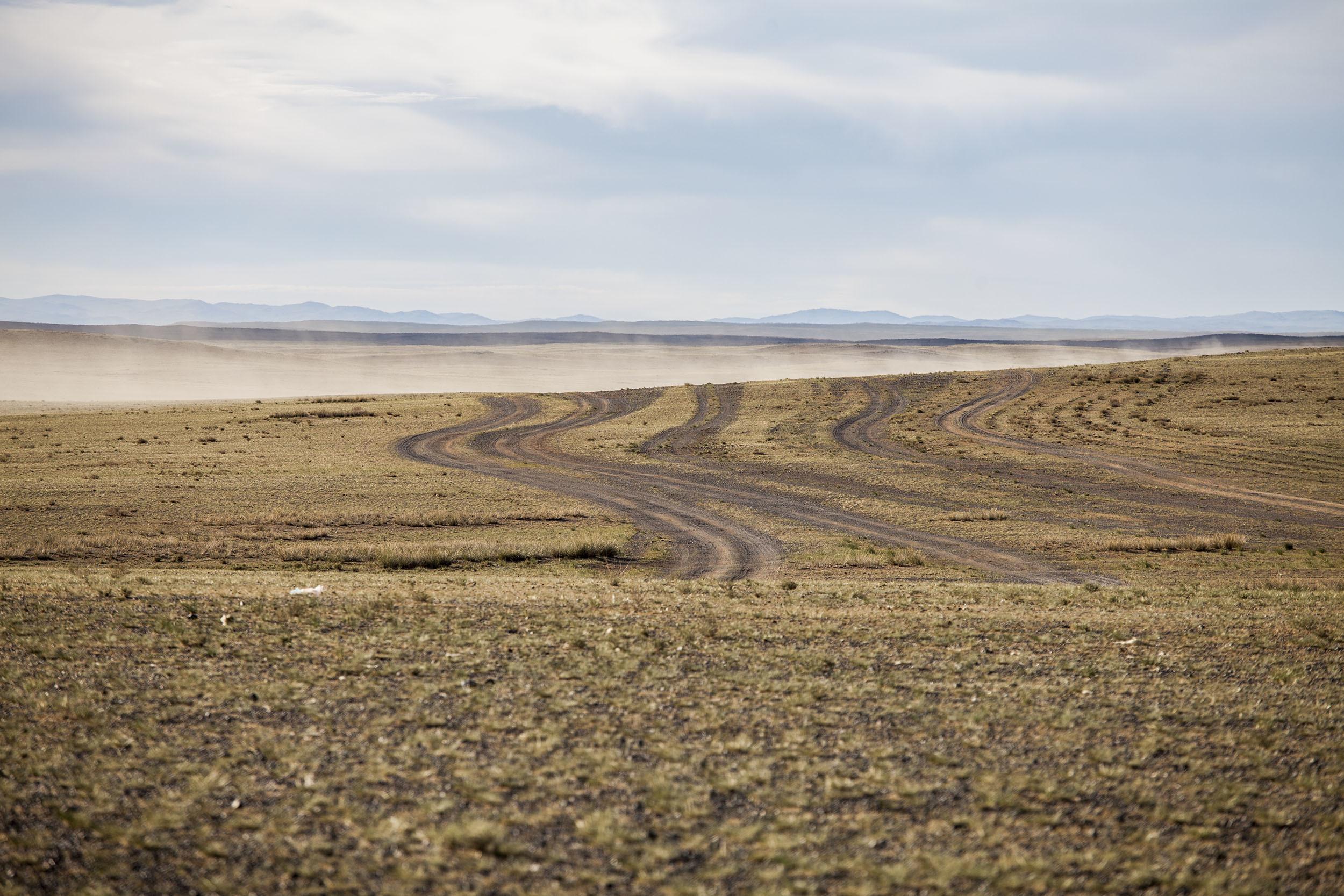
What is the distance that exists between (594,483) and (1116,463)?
29.8m

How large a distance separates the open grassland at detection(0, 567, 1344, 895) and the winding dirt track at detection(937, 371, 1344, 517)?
2562cm

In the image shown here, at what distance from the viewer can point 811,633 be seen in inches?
661

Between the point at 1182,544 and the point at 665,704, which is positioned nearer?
the point at 665,704

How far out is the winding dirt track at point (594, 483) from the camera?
3039 cm

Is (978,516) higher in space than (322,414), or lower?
lower

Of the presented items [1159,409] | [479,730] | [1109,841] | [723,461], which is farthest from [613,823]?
[1159,409]

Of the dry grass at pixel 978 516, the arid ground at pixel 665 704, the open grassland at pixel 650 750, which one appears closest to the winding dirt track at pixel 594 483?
the arid ground at pixel 665 704

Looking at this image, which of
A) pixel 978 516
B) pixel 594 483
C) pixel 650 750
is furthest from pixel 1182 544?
pixel 650 750

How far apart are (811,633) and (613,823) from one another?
805cm

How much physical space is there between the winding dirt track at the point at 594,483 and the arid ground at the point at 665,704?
1.30ft

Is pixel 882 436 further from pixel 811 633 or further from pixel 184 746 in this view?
pixel 184 746

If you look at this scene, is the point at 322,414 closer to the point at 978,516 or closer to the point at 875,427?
the point at 875,427

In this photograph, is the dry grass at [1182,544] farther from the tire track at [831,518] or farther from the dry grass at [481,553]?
the dry grass at [481,553]

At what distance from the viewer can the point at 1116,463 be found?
5038 centimetres
